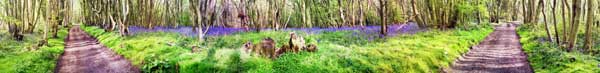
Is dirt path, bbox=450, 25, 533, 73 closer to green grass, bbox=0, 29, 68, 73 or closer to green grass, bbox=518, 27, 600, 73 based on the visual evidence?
green grass, bbox=518, 27, 600, 73

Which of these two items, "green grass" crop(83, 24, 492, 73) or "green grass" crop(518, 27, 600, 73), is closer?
"green grass" crop(83, 24, 492, 73)

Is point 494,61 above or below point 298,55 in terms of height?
below

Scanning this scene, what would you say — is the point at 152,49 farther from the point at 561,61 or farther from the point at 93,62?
the point at 561,61

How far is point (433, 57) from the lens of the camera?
34.2ft

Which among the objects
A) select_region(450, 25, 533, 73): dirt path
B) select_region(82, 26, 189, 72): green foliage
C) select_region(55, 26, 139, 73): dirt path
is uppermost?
select_region(82, 26, 189, 72): green foliage

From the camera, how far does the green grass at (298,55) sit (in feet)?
26.9

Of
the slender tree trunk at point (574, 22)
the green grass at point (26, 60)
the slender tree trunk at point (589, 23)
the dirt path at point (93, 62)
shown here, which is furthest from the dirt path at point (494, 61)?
the green grass at point (26, 60)

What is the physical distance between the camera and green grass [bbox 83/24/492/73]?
8.19m

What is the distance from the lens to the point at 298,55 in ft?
28.1

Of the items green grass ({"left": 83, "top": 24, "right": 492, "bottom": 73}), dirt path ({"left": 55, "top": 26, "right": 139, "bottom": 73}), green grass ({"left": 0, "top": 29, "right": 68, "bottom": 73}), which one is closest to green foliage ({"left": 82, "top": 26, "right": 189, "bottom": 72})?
green grass ({"left": 83, "top": 24, "right": 492, "bottom": 73})

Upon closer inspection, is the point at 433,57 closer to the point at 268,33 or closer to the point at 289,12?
the point at 268,33

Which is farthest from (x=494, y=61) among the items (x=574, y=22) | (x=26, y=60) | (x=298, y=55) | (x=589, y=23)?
(x=26, y=60)

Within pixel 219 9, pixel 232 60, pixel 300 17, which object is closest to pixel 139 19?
pixel 219 9

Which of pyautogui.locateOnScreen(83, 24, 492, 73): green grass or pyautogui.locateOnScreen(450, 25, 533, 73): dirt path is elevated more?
pyautogui.locateOnScreen(83, 24, 492, 73): green grass
